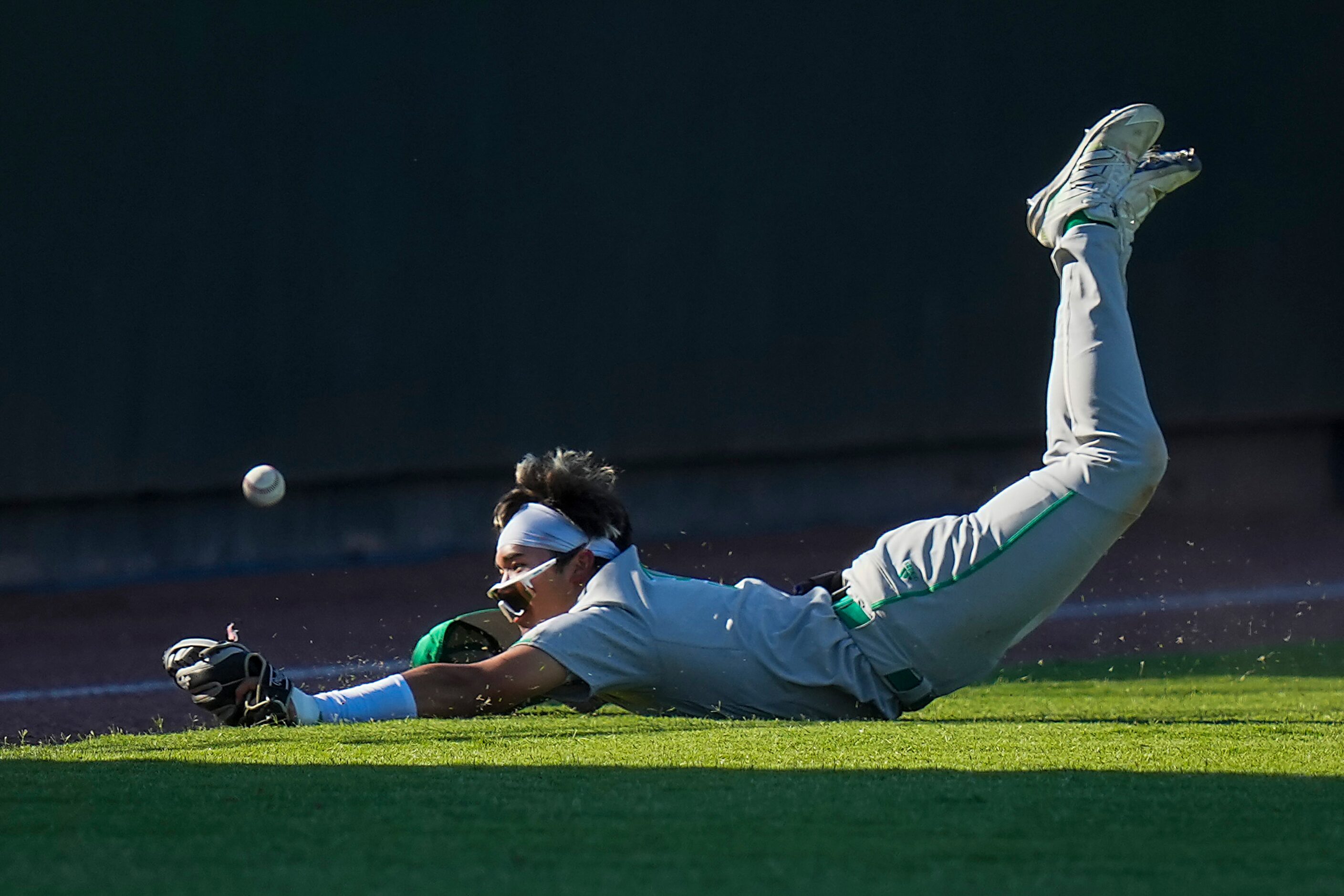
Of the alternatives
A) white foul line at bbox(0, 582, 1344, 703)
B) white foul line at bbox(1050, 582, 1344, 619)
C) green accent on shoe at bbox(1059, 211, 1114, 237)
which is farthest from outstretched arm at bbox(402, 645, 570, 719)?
white foul line at bbox(1050, 582, 1344, 619)

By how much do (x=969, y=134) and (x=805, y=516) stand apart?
255 cm

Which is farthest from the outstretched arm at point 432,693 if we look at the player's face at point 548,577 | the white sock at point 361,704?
the player's face at point 548,577

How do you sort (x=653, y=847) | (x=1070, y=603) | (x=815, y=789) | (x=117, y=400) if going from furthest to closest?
(x=117, y=400) → (x=1070, y=603) → (x=815, y=789) → (x=653, y=847)

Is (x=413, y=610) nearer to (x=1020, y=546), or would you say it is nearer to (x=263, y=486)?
(x=263, y=486)

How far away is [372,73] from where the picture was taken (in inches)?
316

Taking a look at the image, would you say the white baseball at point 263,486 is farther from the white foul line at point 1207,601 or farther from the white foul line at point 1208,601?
the white foul line at point 1208,601

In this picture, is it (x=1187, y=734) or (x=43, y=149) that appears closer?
(x=1187, y=734)

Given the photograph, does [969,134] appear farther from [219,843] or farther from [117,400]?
[219,843]

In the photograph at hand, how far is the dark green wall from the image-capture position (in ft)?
25.2

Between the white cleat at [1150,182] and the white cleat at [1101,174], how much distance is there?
2 cm

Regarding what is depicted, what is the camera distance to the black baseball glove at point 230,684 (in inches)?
127

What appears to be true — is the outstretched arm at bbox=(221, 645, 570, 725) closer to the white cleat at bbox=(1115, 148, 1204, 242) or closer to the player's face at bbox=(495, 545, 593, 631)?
the player's face at bbox=(495, 545, 593, 631)

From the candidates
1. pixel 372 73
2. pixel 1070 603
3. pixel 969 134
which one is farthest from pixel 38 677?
pixel 969 134

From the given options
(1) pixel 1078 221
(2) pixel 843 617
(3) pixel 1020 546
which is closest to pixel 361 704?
(2) pixel 843 617
